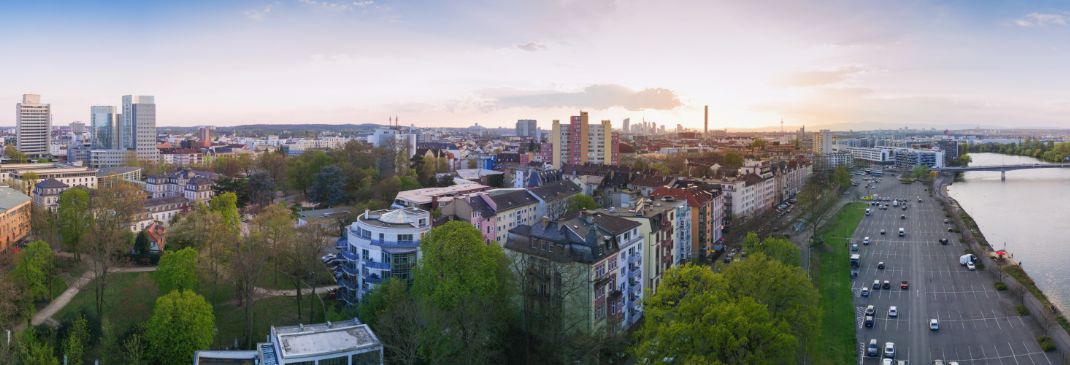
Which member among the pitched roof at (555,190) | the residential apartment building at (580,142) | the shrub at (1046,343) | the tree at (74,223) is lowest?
the shrub at (1046,343)

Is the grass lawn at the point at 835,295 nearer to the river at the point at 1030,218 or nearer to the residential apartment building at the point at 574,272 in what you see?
the residential apartment building at the point at 574,272

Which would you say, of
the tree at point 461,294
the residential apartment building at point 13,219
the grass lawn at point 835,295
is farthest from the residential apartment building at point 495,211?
the residential apartment building at point 13,219

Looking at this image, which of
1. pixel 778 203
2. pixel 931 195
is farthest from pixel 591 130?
pixel 931 195

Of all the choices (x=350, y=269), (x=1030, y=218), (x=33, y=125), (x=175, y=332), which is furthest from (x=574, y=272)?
(x=33, y=125)

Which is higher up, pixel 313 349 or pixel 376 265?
pixel 376 265

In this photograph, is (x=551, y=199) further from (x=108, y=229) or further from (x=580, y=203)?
(x=108, y=229)

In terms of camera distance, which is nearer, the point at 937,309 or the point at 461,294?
the point at 461,294
